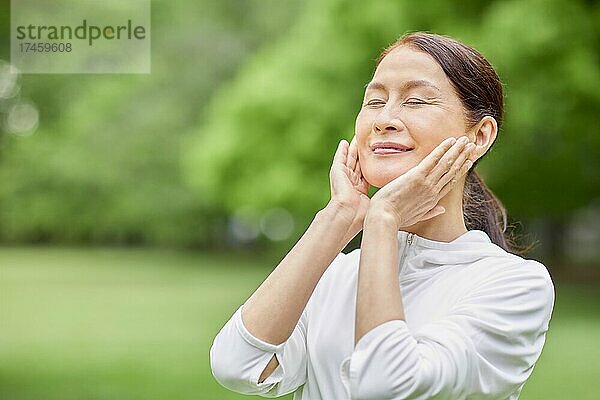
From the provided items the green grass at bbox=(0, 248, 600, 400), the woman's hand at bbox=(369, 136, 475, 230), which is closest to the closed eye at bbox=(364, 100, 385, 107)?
the woman's hand at bbox=(369, 136, 475, 230)

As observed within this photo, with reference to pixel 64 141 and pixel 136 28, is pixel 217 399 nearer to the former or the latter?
pixel 136 28

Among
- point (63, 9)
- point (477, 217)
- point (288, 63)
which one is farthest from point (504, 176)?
point (477, 217)

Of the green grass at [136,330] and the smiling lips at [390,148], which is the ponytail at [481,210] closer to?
the smiling lips at [390,148]

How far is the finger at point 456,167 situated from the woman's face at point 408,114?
44 millimetres

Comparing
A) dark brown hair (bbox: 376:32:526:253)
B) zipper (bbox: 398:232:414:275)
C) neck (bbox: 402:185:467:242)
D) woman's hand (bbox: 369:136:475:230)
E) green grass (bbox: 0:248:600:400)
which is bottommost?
green grass (bbox: 0:248:600:400)

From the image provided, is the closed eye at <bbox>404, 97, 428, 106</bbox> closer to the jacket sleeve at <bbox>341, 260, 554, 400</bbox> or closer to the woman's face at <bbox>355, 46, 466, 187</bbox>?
the woman's face at <bbox>355, 46, 466, 187</bbox>

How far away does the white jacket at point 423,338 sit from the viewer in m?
1.22

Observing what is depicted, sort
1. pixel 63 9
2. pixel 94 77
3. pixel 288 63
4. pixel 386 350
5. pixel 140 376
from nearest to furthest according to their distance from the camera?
pixel 386 350 → pixel 140 376 → pixel 288 63 → pixel 63 9 → pixel 94 77

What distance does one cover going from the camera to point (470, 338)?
1.28 metres

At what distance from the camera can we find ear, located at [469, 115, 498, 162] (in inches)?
58.0

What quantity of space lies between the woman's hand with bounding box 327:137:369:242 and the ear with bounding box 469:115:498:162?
0.57 feet

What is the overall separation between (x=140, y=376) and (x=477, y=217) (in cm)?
777

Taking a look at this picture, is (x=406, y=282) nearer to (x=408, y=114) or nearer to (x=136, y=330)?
(x=408, y=114)

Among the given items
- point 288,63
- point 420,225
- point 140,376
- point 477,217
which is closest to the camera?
point 420,225
